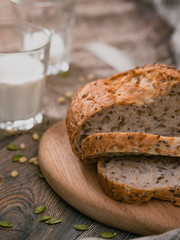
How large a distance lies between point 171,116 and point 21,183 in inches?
48.3

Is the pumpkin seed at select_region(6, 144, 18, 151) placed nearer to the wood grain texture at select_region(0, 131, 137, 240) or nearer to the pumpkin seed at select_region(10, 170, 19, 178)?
the wood grain texture at select_region(0, 131, 137, 240)

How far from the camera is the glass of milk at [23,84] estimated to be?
11.6 feet

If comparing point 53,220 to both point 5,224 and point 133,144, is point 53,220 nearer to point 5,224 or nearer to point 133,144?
point 5,224

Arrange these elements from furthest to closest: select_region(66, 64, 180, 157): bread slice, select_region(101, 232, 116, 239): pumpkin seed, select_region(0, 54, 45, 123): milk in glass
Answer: select_region(0, 54, 45, 123): milk in glass → select_region(66, 64, 180, 157): bread slice → select_region(101, 232, 116, 239): pumpkin seed

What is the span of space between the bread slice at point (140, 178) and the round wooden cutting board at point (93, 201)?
0.06 metres

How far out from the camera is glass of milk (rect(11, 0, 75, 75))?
436 centimetres

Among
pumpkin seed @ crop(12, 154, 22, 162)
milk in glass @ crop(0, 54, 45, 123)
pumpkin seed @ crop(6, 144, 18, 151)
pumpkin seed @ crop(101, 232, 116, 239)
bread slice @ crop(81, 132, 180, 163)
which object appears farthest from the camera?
milk in glass @ crop(0, 54, 45, 123)

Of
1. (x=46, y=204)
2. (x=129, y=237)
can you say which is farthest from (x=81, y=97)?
(x=129, y=237)

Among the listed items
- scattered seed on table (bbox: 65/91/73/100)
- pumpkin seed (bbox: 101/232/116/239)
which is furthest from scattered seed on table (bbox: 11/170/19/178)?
scattered seed on table (bbox: 65/91/73/100)

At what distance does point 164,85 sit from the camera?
9.96 feet

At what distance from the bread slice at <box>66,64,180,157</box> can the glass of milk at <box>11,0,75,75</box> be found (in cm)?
146

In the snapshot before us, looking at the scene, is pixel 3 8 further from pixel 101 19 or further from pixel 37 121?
pixel 37 121

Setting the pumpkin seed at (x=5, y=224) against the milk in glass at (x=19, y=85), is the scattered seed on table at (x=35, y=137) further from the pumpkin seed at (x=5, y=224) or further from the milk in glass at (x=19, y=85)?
the pumpkin seed at (x=5, y=224)

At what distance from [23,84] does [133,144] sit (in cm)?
131
